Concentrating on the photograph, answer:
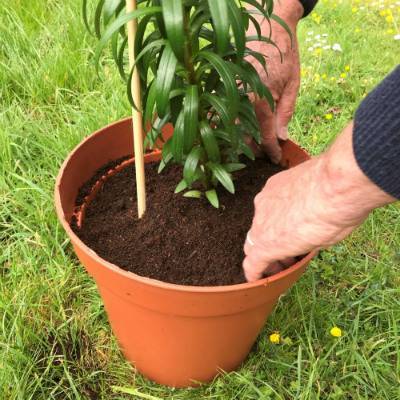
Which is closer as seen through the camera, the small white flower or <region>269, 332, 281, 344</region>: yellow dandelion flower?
<region>269, 332, 281, 344</region>: yellow dandelion flower

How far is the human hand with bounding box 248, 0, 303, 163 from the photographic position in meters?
1.66

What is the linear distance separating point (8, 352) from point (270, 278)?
3.27 ft

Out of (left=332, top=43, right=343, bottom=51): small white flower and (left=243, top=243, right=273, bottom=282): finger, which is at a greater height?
(left=243, top=243, right=273, bottom=282): finger

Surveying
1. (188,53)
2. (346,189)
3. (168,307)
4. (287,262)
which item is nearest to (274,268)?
(287,262)

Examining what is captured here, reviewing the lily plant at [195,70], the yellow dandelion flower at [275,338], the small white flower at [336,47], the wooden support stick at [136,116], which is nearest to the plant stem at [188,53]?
the lily plant at [195,70]

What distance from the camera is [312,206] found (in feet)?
3.66

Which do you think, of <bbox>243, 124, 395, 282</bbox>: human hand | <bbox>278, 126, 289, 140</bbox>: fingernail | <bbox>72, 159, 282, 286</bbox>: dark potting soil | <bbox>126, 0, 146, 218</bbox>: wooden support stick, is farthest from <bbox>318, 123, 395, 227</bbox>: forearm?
<bbox>278, 126, 289, 140</bbox>: fingernail

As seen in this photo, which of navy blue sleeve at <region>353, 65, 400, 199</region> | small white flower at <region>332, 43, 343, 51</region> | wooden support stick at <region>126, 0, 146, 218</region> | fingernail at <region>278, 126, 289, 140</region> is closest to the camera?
navy blue sleeve at <region>353, 65, 400, 199</region>

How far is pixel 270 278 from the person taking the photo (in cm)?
130

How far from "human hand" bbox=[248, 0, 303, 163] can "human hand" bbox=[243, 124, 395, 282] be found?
436 mm

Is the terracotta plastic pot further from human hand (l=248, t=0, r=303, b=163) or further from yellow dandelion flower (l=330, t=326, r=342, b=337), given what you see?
yellow dandelion flower (l=330, t=326, r=342, b=337)

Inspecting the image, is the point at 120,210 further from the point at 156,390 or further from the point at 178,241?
the point at 156,390

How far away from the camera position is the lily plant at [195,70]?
3.58 ft

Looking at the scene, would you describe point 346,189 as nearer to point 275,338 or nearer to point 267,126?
point 267,126
